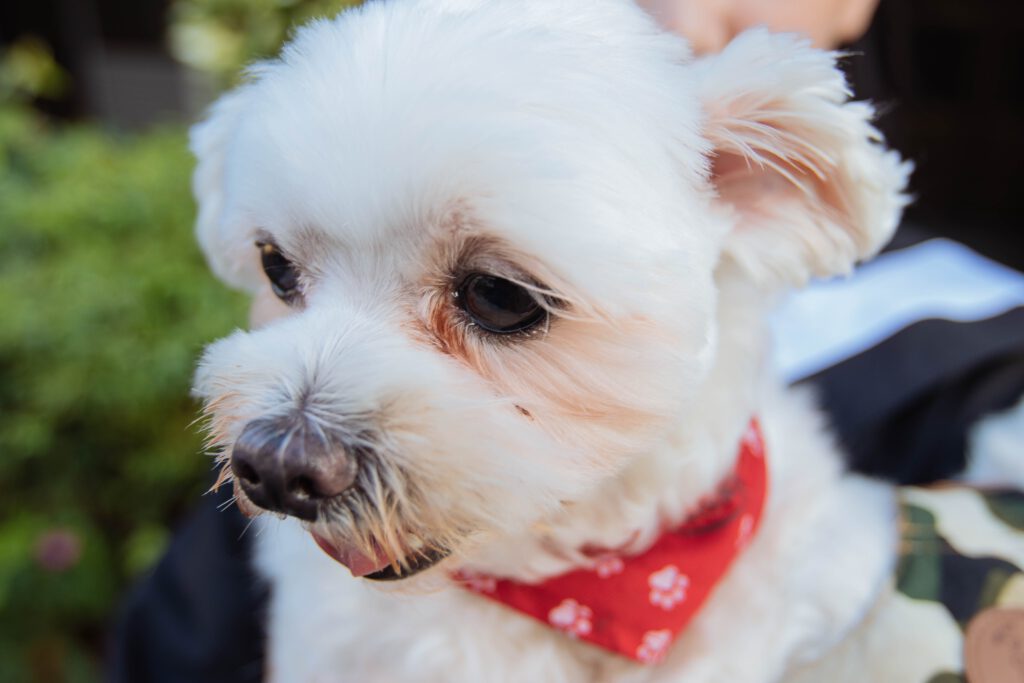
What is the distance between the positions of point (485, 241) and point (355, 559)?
0.44 meters

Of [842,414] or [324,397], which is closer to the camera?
[324,397]

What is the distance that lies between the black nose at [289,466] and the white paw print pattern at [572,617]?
412 mm

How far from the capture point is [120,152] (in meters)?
3.77

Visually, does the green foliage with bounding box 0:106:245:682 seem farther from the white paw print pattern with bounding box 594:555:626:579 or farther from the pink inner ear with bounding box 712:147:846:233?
the pink inner ear with bounding box 712:147:846:233

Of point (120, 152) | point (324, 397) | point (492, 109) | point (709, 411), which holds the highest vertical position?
point (492, 109)

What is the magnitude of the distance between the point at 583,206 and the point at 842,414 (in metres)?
0.87

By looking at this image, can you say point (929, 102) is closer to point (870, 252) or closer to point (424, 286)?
point (870, 252)

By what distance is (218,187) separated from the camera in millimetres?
1260

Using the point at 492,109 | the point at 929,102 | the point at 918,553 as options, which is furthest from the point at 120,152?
the point at 929,102

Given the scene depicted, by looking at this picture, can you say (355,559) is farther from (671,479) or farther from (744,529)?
(744,529)

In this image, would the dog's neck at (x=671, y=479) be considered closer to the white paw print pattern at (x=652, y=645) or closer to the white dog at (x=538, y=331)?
the white dog at (x=538, y=331)

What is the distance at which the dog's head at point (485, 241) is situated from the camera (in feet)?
2.89

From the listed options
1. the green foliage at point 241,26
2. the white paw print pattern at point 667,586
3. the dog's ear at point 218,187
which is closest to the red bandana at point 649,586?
the white paw print pattern at point 667,586

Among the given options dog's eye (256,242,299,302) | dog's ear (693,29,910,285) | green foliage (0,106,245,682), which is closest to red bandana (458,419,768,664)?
dog's ear (693,29,910,285)
